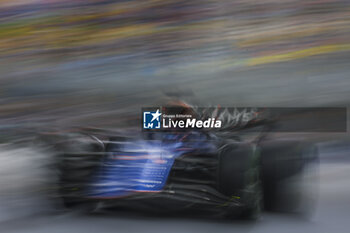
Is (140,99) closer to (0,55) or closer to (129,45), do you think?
(129,45)

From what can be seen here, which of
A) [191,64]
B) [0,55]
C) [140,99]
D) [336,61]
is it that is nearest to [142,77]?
[140,99]

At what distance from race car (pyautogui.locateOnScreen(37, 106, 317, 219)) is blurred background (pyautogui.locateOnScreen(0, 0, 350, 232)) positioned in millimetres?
1280

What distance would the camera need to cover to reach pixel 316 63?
3369mm

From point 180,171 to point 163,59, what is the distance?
180 cm

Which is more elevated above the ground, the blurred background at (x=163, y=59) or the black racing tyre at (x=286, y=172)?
the blurred background at (x=163, y=59)

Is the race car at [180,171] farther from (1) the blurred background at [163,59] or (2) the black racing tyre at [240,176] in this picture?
(1) the blurred background at [163,59]

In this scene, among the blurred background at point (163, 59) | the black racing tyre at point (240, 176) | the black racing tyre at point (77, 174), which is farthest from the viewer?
the blurred background at point (163, 59)

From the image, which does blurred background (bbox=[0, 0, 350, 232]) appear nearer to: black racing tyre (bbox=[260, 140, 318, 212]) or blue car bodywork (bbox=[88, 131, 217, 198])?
black racing tyre (bbox=[260, 140, 318, 212])

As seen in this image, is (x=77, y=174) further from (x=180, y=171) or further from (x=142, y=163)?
(x=180, y=171)

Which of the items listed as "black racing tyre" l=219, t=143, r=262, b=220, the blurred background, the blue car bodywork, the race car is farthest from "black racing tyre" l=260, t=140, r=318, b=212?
the blurred background

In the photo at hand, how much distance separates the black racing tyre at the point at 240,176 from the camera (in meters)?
1.79

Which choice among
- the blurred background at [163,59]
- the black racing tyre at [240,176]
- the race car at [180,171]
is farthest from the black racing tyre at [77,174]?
the blurred background at [163,59]

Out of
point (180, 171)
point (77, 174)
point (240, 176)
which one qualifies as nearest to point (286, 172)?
point (240, 176)

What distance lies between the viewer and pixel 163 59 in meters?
3.45
